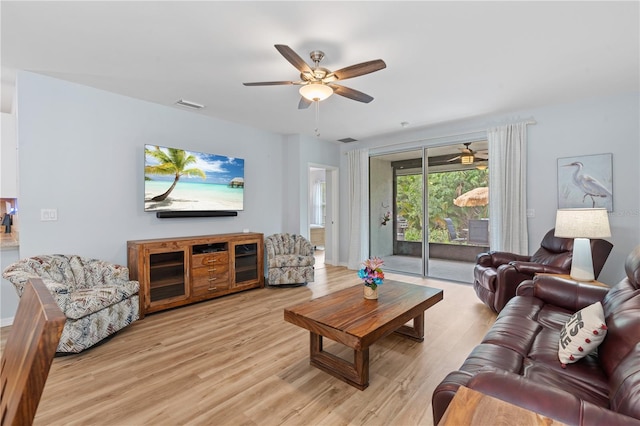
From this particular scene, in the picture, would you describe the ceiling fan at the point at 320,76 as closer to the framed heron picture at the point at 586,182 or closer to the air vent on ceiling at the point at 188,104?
the air vent on ceiling at the point at 188,104

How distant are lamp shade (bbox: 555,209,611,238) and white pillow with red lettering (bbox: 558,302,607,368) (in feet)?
5.57

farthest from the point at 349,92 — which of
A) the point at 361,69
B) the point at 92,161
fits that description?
the point at 92,161

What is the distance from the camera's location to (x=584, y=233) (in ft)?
9.52

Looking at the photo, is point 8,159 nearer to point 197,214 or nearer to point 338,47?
point 197,214

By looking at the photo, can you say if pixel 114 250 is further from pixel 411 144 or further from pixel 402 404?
pixel 411 144

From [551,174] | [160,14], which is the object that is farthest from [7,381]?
[551,174]

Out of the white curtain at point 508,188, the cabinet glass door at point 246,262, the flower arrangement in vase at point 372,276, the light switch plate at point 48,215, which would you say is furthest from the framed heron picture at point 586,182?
the light switch plate at point 48,215

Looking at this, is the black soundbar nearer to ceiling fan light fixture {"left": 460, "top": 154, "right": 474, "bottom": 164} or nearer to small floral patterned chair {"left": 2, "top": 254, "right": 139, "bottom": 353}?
small floral patterned chair {"left": 2, "top": 254, "right": 139, "bottom": 353}

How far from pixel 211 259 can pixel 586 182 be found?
500 centimetres

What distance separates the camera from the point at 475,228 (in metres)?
5.03

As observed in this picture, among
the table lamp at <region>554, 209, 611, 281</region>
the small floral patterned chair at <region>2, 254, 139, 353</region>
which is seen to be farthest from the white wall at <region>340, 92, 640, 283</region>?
the small floral patterned chair at <region>2, 254, 139, 353</region>

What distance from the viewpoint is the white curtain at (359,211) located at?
5977mm

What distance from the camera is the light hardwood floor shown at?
1.83 meters

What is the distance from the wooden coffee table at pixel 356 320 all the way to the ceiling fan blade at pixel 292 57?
1.88 meters
